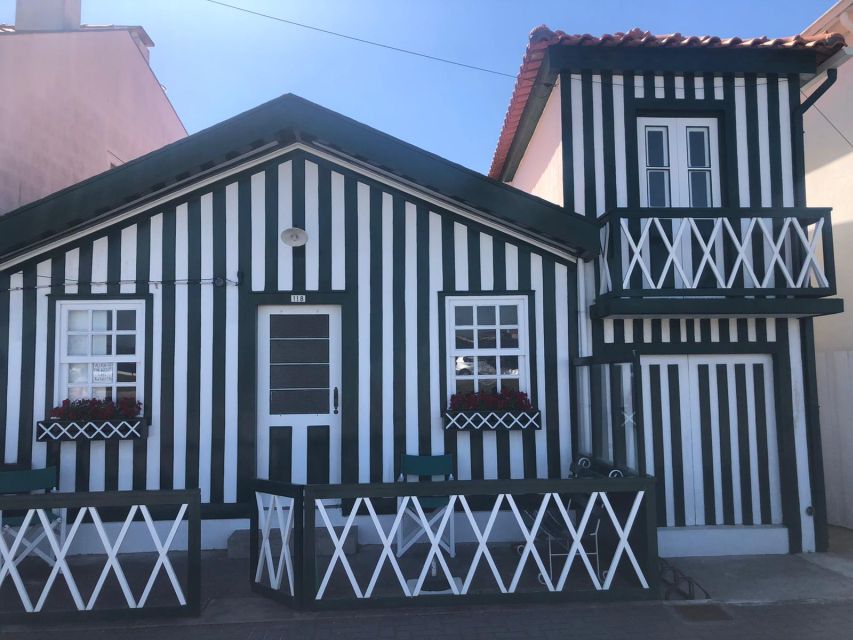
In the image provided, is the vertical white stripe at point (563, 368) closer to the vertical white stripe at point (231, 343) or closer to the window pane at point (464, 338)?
the window pane at point (464, 338)

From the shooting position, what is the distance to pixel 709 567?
5.53m

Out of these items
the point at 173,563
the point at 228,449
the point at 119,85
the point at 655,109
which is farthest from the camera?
the point at 119,85

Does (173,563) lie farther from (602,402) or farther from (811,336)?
(811,336)

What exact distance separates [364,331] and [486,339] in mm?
1274

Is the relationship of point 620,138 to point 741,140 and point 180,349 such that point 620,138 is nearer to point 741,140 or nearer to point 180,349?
point 741,140

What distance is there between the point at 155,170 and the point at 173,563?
3643 millimetres

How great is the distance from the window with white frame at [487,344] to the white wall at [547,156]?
141 cm

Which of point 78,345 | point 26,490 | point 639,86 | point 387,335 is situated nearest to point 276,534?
point 387,335

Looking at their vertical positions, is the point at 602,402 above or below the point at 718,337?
below

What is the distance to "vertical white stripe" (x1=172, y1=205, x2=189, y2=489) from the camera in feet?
19.4

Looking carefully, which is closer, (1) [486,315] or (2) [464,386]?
(2) [464,386]

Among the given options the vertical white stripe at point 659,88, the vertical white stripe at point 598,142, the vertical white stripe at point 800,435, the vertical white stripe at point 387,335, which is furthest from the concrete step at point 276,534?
the vertical white stripe at point 659,88

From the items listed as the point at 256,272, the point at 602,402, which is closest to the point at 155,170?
the point at 256,272

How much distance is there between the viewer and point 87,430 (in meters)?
5.73
